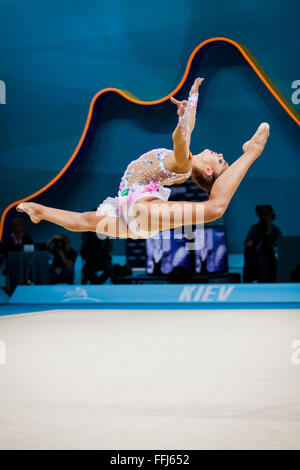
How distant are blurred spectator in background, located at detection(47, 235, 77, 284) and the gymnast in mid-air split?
16.5 ft

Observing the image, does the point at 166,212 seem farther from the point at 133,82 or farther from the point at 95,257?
the point at 133,82

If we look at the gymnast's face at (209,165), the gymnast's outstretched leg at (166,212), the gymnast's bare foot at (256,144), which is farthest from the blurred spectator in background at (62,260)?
the gymnast's bare foot at (256,144)

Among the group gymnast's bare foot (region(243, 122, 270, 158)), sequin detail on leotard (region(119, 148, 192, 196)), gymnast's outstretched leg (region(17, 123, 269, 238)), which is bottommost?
gymnast's outstretched leg (region(17, 123, 269, 238))

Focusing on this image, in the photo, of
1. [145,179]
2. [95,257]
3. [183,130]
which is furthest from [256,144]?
[95,257]

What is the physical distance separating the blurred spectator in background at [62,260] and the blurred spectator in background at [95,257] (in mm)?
259

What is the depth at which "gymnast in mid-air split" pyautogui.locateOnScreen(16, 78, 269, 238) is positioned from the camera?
144 inches

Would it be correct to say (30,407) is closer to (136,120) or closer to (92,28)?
(136,120)

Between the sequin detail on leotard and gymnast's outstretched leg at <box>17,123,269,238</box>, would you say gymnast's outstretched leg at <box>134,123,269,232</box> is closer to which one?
gymnast's outstretched leg at <box>17,123,269,238</box>

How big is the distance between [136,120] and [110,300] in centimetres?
361

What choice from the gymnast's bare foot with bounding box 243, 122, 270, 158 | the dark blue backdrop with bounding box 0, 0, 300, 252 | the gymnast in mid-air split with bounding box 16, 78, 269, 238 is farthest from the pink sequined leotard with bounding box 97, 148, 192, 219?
the dark blue backdrop with bounding box 0, 0, 300, 252

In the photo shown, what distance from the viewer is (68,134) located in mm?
11266

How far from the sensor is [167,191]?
407 centimetres

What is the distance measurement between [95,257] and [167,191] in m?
5.11

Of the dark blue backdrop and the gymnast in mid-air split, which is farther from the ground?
the dark blue backdrop
